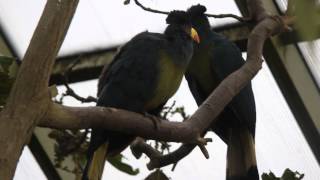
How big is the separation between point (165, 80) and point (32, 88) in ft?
2.04

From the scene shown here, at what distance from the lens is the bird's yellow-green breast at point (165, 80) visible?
1.59 m

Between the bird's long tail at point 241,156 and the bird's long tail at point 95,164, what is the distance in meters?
0.51

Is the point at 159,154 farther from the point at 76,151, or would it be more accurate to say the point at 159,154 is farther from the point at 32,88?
the point at 32,88

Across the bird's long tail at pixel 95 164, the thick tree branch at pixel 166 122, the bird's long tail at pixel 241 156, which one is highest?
the thick tree branch at pixel 166 122

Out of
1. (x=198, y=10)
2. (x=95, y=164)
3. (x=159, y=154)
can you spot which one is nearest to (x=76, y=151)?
(x=159, y=154)

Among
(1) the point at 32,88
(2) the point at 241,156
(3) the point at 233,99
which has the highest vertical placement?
(1) the point at 32,88

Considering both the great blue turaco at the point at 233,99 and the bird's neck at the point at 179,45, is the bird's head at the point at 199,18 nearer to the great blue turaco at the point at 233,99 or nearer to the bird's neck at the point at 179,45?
the great blue turaco at the point at 233,99

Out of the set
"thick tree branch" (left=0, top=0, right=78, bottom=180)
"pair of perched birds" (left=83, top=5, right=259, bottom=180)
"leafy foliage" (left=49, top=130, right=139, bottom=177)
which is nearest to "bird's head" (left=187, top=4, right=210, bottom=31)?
"pair of perched birds" (left=83, top=5, right=259, bottom=180)

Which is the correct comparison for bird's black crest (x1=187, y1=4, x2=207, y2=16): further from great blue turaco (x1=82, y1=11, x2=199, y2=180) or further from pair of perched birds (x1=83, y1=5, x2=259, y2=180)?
great blue turaco (x1=82, y1=11, x2=199, y2=180)

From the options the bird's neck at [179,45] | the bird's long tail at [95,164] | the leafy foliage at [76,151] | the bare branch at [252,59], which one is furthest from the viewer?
the leafy foliage at [76,151]

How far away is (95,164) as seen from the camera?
4.66ft

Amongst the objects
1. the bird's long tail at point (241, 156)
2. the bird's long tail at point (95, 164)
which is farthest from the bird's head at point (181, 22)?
the bird's long tail at point (95, 164)

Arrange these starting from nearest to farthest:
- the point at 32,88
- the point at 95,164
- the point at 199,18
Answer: the point at 32,88, the point at 95,164, the point at 199,18

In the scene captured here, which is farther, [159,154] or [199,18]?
[199,18]
